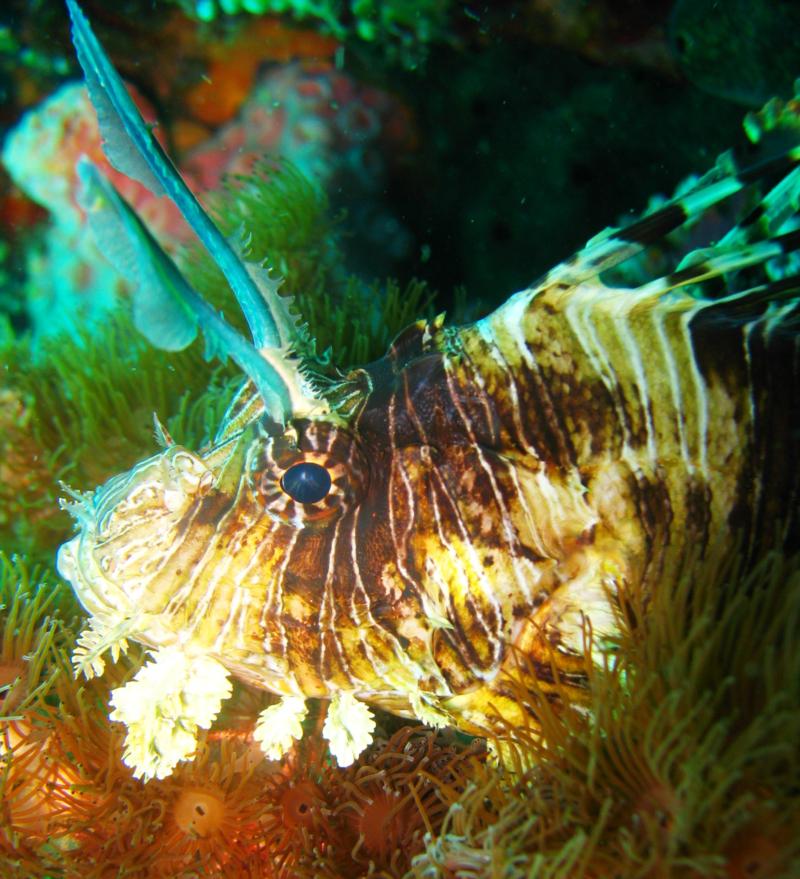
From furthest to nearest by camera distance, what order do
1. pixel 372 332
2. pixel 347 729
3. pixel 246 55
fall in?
pixel 246 55
pixel 372 332
pixel 347 729

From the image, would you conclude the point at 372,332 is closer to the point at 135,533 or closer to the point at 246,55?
the point at 135,533

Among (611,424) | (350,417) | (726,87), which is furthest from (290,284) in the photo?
(726,87)

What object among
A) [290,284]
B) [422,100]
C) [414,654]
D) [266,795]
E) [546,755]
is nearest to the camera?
[546,755]

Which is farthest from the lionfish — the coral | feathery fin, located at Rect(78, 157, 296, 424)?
the coral

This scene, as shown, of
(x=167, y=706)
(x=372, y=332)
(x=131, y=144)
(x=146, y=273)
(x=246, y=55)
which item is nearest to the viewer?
(x=146, y=273)

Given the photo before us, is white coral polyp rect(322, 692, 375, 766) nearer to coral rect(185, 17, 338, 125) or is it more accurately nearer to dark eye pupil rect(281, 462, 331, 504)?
dark eye pupil rect(281, 462, 331, 504)

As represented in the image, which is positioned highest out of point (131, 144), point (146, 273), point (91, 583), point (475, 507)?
point (131, 144)

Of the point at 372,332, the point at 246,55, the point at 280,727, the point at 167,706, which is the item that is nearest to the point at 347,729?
the point at 280,727

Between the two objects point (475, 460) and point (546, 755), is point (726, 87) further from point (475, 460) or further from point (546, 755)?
point (546, 755)
